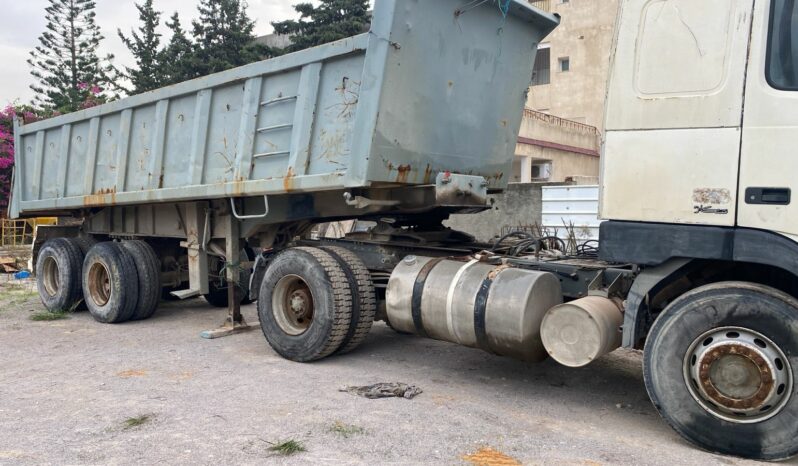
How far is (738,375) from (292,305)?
3.84m

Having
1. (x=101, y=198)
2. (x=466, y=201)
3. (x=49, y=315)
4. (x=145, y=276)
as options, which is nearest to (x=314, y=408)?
(x=466, y=201)

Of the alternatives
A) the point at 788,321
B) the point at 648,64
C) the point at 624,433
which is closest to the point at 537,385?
the point at 624,433

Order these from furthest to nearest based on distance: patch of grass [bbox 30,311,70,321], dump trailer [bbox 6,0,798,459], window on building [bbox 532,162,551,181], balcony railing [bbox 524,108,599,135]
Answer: window on building [bbox 532,162,551,181], balcony railing [bbox 524,108,599,135], patch of grass [bbox 30,311,70,321], dump trailer [bbox 6,0,798,459]

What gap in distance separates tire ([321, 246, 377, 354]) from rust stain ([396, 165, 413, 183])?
0.99 metres

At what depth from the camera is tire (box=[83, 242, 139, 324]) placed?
26.3 ft

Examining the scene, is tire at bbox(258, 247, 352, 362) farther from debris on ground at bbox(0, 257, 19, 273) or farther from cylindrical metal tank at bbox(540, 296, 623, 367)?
debris on ground at bbox(0, 257, 19, 273)

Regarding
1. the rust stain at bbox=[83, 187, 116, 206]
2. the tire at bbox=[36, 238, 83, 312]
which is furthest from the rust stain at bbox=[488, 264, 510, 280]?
the tire at bbox=[36, 238, 83, 312]

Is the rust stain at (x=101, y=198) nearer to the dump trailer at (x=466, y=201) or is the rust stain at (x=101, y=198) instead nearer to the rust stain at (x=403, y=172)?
the dump trailer at (x=466, y=201)

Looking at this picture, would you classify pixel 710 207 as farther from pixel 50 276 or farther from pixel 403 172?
pixel 50 276

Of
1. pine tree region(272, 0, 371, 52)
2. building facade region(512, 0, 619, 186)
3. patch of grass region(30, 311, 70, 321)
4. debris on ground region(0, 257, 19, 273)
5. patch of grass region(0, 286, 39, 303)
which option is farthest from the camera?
pine tree region(272, 0, 371, 52)

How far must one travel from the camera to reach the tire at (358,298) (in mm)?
5773

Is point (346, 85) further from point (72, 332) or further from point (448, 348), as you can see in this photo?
point (72, 332)

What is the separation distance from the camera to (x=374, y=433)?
4.02 m

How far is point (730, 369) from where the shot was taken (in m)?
3.63
